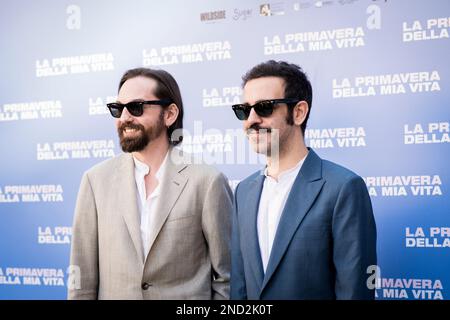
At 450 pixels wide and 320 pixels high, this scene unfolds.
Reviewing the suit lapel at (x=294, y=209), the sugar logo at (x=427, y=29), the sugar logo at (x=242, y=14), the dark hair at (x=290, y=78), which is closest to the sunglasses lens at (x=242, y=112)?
the dark hair at (x=290, y=78)

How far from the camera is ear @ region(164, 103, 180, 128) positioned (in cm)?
309

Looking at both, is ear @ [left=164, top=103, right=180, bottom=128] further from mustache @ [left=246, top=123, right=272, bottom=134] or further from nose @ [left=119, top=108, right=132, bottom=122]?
mustache @ [left=246, top=123, right=272, bottom=134]

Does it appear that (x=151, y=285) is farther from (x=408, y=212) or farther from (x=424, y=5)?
(x=424, y=5)

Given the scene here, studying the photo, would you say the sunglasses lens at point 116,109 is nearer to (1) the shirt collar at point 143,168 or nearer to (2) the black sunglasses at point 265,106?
(1) the shirt collar at point 143,168

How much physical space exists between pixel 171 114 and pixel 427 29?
1454mm

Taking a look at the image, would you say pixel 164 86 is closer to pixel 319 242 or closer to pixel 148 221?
pixel 148 221

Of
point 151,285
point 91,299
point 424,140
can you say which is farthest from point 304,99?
point 91,299

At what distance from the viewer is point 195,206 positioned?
9.38 feet

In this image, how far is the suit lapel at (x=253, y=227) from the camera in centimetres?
254

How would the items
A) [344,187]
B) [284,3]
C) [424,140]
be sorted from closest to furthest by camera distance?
[344,187] → [424,140] → [284,3]

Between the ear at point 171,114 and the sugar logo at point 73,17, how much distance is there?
3.87 feet

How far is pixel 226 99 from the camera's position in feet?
11.3

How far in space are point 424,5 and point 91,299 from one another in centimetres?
236

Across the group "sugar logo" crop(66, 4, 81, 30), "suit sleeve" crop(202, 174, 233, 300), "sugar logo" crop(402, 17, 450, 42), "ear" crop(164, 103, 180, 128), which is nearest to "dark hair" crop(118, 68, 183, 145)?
"ear" crop(164, 103, 180, 128)
